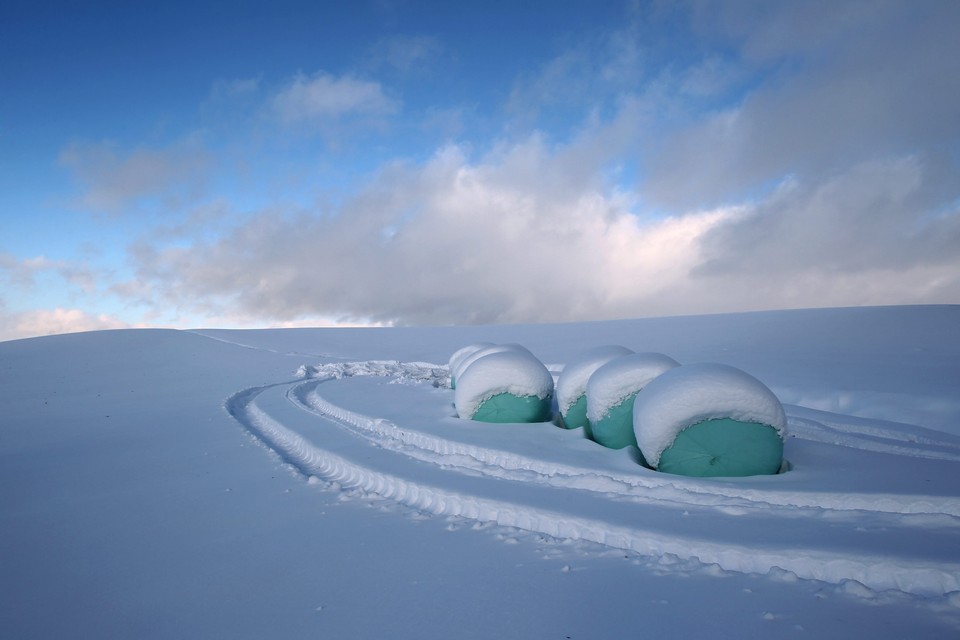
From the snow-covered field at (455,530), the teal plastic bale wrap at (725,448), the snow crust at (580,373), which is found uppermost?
the snow crust at (580,373)

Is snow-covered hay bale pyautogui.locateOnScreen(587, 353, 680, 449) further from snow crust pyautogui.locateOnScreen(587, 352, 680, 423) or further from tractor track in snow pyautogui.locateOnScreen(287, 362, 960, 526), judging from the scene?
tractor track in snow pyautogui.locateOnScreen(287, 362, 960, 526)

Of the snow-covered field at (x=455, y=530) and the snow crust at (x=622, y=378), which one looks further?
the snow crust at (x=622, y=378)

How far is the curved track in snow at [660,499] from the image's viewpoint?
436 cm

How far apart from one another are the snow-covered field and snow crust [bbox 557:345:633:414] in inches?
36.7

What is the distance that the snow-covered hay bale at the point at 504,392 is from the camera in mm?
10054

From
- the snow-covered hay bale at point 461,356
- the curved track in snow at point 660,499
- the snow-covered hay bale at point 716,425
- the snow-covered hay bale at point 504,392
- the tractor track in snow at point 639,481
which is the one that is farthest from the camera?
the snow-covered hay bale at point 461,356

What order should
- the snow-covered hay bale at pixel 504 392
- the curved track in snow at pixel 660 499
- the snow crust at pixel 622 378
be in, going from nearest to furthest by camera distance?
1. the curved track in snow at pixel 660 499
2. the snow crust at pixel 622 378
3. the snow-covered hay bale at pixel 504 392

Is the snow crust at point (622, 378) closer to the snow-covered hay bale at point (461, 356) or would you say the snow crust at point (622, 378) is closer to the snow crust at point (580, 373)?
the snow crust at point (580, 373)

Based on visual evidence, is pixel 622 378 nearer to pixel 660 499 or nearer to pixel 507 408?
pixel 660 499

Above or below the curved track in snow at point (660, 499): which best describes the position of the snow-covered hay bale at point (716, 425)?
above

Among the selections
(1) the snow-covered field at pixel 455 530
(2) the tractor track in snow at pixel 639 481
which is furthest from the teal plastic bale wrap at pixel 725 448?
(2) the tractor track in snow at pixel 639 481

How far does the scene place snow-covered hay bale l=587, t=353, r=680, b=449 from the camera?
8.00 meters

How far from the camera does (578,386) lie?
31.5ft

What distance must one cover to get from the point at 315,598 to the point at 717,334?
2375 cm
